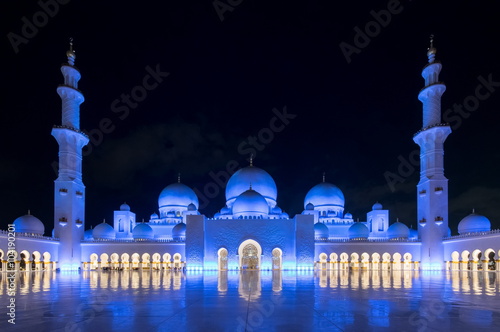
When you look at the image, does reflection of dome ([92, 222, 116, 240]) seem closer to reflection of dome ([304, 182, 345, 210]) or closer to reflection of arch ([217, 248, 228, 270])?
reflection of arch ([217, 248, 228, 270])

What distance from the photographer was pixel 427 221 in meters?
29.6

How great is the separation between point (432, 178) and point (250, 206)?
43.3 ft

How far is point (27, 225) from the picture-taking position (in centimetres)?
2820

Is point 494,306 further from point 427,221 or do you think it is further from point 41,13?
point 427,221

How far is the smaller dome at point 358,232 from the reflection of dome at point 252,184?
6.80 m

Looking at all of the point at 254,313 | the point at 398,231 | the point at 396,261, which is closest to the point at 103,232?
the point at 396,261

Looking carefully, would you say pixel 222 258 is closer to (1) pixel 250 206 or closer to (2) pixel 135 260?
(1) pixel 250 206

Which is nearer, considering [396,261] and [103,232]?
[396,261]

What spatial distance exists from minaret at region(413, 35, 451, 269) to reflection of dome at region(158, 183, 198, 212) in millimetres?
19310

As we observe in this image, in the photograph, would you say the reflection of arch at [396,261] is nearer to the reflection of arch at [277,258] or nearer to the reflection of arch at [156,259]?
the reflection of arch at [277,258]

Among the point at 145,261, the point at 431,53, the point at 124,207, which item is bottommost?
the point at 145,261

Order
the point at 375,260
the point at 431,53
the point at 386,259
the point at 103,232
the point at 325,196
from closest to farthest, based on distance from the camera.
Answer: the point at 431,53 < the point at 386,259 < the point at 375,260 < the point at 103,232 < the point at 325,196

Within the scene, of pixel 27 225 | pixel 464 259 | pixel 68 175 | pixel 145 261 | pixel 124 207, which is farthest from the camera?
pixel 124 207

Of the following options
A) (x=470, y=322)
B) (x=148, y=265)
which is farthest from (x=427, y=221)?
(x=470, y=322)
